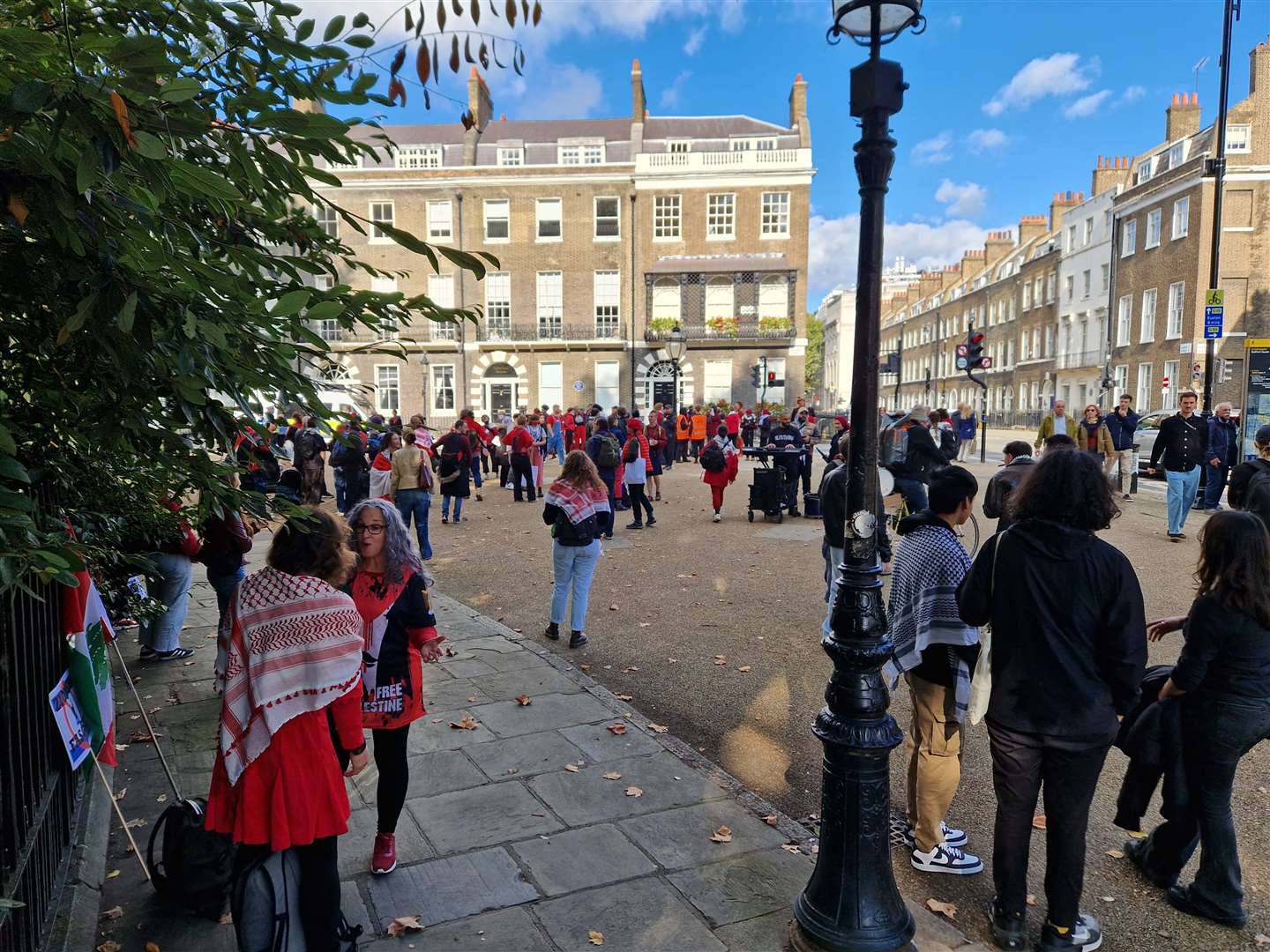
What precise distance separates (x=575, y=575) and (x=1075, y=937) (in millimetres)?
4676

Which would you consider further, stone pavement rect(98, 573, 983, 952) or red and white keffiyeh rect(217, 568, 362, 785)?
stone pavement rect(98, 573, 983, 952)

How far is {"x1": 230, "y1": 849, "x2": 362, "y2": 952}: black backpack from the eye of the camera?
271 centimetres

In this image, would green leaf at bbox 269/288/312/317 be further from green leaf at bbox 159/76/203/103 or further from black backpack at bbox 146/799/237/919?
black backpack at bbox 146/799/237/919

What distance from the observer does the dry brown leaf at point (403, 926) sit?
3223mm

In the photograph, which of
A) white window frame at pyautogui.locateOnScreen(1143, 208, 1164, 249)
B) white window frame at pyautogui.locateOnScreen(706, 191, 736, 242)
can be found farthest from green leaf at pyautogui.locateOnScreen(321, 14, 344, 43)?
white window frame at pyautogui.locateOnScreen(1143, 208, 1164, 249)

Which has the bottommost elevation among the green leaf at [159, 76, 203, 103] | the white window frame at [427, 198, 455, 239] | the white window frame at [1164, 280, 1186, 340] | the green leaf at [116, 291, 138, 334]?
the green leaf at [116, 291, 138, 334]

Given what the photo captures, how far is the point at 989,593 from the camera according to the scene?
329cm

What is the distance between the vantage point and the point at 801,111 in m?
40.5

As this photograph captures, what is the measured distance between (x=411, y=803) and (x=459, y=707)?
1.36 metres

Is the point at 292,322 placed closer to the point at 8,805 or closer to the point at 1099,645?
the point at 8,805

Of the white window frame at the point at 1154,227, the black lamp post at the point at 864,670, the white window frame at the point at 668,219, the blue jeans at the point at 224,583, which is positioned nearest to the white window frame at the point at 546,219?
the white window frame at the point at 668,219

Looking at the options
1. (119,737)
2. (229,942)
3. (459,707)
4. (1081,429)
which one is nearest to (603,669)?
(459,707)

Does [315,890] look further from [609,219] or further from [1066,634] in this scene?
[609,219]

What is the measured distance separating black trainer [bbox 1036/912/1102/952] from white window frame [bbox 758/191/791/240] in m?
39.1
